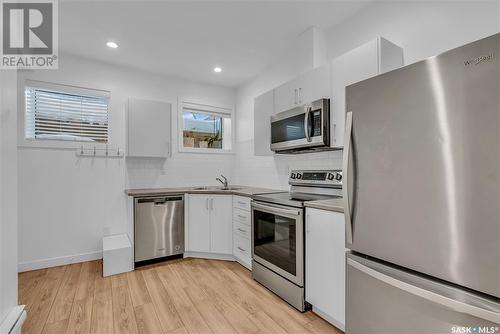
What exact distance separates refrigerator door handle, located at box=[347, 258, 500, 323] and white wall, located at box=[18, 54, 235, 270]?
118 inches

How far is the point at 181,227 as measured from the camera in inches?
127

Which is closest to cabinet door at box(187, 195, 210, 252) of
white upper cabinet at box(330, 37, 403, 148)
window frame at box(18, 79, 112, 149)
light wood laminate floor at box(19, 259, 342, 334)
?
light wood laminate floor at box(19, 259, 342, 334)

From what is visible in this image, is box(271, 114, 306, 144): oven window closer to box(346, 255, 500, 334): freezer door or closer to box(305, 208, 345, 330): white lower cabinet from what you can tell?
box(305, 208, 345, 330): white lower cabinet

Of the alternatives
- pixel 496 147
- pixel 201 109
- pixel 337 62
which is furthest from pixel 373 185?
pixel 201 109

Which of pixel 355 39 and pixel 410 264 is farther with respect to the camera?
pixel 355 39

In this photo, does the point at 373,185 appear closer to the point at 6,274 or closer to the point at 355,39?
Result: the point at 6,274

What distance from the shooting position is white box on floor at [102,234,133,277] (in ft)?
8.87

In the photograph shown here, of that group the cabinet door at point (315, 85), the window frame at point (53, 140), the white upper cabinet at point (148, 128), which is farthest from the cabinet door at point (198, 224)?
the cabinet door at point (315, 85)

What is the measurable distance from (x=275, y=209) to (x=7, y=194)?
5.84 ft

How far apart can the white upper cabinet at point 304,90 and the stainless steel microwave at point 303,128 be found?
99 mm

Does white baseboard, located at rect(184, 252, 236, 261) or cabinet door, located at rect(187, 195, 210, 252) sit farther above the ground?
cabinet door, located at rect(187, 195, 210, 252)

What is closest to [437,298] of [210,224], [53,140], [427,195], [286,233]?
[427,195]

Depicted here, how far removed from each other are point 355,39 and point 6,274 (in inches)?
114

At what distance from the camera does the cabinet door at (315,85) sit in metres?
2.17
